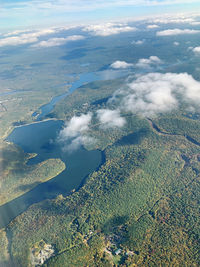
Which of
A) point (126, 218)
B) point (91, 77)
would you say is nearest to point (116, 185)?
point (126, 218)

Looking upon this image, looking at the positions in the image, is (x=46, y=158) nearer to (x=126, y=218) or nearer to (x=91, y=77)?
(x=126, y=218)

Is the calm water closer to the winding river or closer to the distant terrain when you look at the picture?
the distant terrain

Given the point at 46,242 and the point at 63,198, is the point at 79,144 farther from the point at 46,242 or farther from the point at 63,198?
the point at 46,242

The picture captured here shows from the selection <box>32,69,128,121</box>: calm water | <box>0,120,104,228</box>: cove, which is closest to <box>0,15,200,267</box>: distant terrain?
<box>0,120,104,228</box>: cove

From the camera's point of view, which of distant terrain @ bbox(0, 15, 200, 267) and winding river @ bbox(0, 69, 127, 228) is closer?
distant terrain @ bbox(0, 15, 200, 267)

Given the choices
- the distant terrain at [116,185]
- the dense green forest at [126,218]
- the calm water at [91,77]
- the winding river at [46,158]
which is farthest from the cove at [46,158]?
the calm water at [91,77]

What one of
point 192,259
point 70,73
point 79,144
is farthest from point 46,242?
point 70,73

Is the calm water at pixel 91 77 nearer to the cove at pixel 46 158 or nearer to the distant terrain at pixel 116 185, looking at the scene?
the distant terrain at pixel 116 185

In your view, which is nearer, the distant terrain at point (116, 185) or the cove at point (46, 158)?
the distant terrain at point (116, 185)
